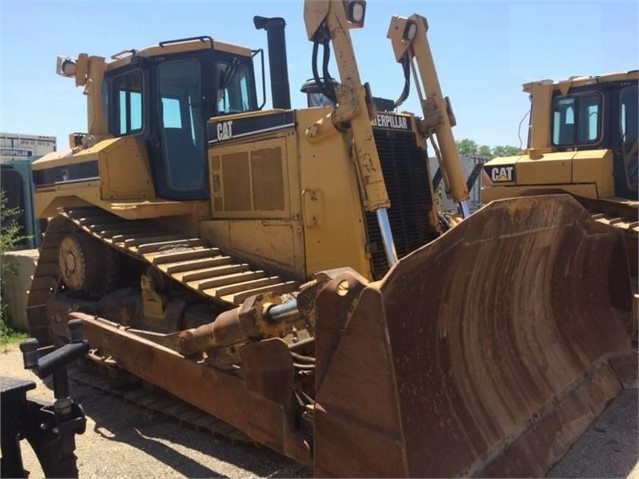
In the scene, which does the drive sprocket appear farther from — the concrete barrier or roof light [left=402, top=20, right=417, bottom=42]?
roof light [left=402, top=20, right=417, bottom=42]

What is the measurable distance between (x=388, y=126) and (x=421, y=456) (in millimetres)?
2919

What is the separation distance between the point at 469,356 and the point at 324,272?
112 cm

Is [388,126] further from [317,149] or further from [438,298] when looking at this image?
[438,298]

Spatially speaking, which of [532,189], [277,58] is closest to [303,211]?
[277,58]

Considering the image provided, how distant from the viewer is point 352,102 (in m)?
4.27

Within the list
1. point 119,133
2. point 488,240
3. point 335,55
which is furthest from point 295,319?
point 119,133

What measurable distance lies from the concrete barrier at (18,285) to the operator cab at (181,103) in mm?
3507

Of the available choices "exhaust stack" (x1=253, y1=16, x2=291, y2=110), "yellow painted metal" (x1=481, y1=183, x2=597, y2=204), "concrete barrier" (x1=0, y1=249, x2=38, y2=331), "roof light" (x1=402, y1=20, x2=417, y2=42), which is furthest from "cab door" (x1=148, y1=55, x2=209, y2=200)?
"yellow painted metal" (x1=481, y1=183, x2=597, y2=204)

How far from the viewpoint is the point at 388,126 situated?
4.93m

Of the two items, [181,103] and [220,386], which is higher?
[181,103]

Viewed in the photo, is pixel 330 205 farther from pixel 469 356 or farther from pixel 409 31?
pixel 409 31

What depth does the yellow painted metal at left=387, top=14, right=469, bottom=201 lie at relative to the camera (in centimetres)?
525

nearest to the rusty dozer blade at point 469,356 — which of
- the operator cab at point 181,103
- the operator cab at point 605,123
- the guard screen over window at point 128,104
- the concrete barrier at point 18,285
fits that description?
the operator cab at point 181,103

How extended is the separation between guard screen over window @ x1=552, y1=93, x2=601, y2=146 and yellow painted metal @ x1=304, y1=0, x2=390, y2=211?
5.26 meters
